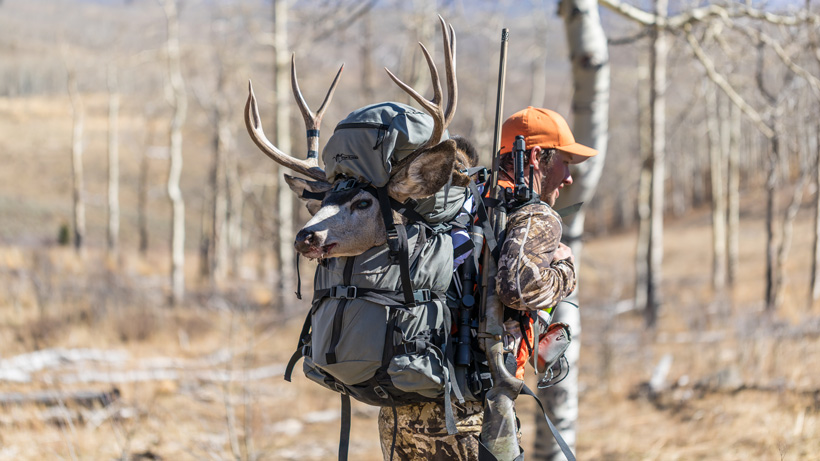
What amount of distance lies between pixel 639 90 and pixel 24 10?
11147 cm

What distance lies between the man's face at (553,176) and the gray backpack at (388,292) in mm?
421

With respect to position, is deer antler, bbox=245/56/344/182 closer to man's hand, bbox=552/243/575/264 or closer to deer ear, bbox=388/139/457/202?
deer ear, bbox=388/139/457/202

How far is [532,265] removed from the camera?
2.30 metres

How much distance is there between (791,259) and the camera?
75.4 feet

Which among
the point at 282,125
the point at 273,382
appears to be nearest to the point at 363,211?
the point at 273,382

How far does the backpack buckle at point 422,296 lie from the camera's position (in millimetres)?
2320

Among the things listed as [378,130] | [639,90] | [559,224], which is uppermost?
[639,90]

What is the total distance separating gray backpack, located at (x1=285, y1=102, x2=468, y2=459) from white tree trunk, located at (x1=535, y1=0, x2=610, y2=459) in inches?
72.2

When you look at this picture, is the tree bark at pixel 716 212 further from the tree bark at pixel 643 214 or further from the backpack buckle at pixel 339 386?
the backpack buckle at pixel 339 386

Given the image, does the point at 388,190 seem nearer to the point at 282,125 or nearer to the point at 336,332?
the point at 336,332

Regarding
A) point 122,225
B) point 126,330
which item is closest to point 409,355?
point 126,330

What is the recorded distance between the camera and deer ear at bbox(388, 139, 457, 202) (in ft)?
7.44

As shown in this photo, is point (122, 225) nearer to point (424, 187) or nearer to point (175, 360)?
point (175, 360)

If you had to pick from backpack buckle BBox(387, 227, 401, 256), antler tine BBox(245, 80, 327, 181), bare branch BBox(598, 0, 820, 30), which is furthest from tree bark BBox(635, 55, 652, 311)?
backpack buckle BBox(387, 227, 401, 256)
